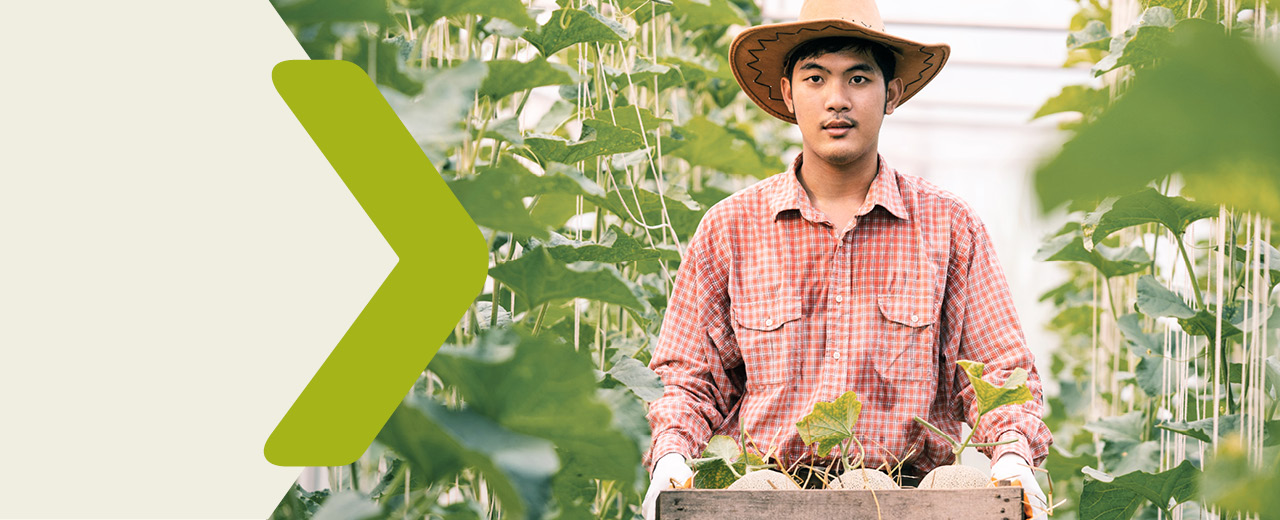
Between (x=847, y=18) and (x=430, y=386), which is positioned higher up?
(x=847, y=18)

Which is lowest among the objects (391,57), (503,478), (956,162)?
(503,478)

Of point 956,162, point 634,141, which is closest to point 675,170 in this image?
point 634,141

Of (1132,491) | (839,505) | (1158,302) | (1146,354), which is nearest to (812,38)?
(839,505)

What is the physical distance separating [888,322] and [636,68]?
0.81 m

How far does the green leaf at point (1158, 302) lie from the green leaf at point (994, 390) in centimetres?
90

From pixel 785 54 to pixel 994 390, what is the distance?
69 centimetres

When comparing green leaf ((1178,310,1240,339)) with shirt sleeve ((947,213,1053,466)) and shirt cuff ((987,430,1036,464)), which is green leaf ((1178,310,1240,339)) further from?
Answer: shirt cuff ((987,430,1036,464))

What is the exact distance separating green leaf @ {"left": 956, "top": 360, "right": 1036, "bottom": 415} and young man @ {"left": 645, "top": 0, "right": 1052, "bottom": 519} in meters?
0.32

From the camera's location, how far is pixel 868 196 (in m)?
1.53

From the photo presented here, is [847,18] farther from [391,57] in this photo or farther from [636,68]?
[391,57]

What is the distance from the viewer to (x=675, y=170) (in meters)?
2.94

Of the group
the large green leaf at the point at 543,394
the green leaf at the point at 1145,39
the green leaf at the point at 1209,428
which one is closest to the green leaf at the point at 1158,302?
the green leaf at the point at 1209,428

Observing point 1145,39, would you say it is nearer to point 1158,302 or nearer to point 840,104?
point 1158,302

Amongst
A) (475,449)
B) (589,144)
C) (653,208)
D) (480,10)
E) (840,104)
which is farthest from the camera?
(653,208)
